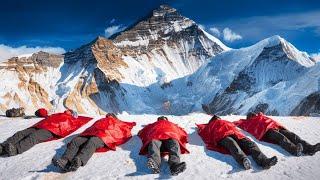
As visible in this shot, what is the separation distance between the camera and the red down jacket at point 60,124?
16811 mm

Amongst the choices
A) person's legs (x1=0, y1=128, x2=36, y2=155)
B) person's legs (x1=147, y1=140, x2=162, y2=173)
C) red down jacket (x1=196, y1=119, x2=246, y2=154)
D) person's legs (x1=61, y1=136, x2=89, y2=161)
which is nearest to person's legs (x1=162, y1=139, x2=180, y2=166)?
person's legs (x1=147, y1=140, x2=162, y2=173)

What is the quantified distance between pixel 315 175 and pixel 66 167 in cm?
675

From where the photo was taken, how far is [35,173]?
45.2 feet

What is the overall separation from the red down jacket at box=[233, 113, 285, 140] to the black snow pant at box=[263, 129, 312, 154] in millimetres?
212

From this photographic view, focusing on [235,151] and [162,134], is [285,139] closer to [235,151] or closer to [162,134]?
[235,151]

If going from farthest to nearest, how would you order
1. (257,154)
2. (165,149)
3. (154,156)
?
(165,149) → (257,154) → (154,156)

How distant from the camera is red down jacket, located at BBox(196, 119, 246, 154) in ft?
49.6

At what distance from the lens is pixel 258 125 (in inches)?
667

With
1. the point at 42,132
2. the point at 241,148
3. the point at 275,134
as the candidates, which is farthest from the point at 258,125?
the point at 42,132

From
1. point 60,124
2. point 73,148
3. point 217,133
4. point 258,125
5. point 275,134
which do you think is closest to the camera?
point 73,148

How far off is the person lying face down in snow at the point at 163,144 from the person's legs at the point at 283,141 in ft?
9.05

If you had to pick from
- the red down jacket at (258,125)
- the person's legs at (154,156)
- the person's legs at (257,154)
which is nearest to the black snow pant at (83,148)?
the person's legs at (154,156)

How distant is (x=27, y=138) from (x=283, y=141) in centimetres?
819

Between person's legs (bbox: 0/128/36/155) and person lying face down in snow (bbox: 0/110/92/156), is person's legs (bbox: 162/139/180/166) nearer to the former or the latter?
person lying face down in snow (bbox: 0/110/92/156)
